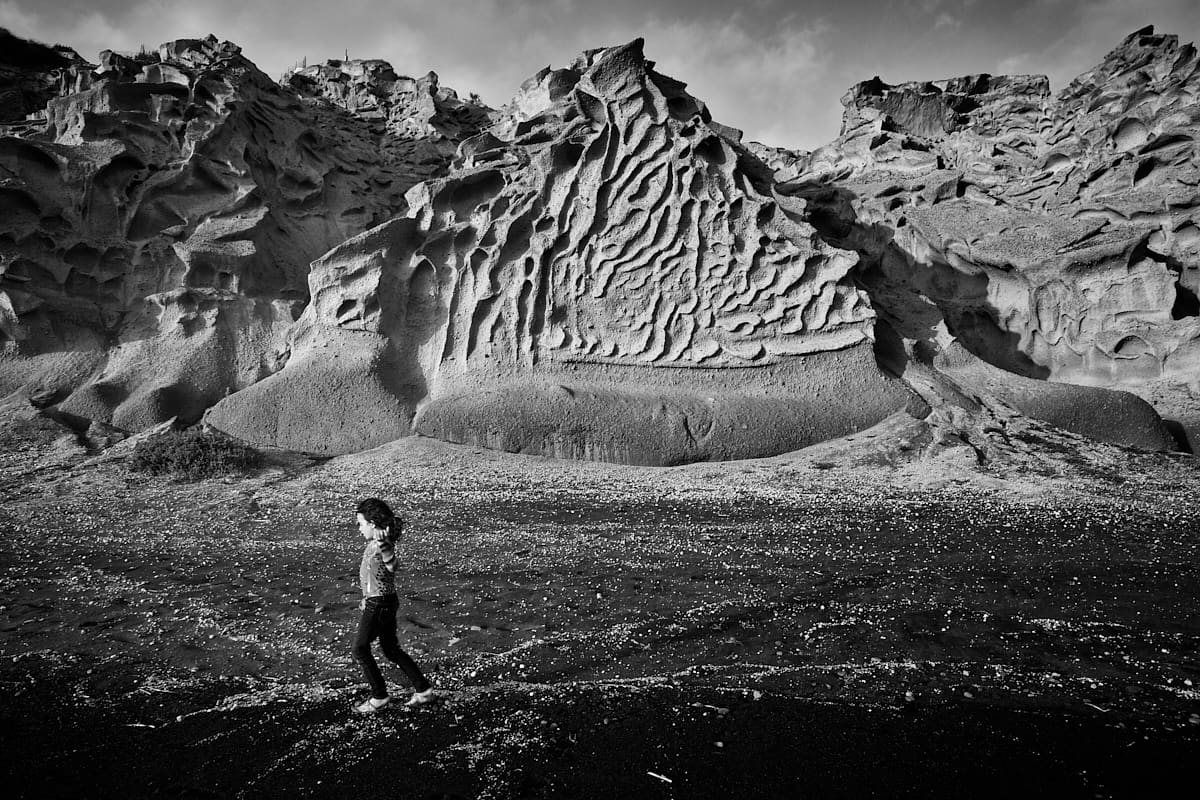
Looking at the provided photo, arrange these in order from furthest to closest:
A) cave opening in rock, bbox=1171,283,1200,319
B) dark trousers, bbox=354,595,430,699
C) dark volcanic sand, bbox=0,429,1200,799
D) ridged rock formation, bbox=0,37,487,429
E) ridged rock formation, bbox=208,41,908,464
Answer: cave opening in rock, bbox=1171,283,1200,319
ridged rock formation, bbox=0,37,487,429
ridged rock formation, bbox=208,41,908,464
dark trousers, bbox=354,595,430,699
dark volcanic sand, bbox=0,429,1200,799

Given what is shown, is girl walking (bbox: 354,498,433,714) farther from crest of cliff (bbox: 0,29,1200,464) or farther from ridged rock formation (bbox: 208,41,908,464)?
ridged rock formation (bbox: 208,41,908,464)

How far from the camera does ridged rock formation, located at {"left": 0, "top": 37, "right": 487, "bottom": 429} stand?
38.9 feet

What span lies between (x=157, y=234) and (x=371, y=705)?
1357 centimetres

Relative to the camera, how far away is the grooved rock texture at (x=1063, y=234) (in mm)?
12586

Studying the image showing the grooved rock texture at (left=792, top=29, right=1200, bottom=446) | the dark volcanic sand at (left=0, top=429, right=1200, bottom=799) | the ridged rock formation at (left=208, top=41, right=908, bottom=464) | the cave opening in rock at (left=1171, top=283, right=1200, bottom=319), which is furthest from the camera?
the cave opening in rock at (left=1171, top=283, right=1200, bottom=319)

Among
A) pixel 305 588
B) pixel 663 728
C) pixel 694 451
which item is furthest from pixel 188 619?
pixel 694 451

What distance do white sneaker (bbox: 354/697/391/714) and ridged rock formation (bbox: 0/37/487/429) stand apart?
33.7 ft

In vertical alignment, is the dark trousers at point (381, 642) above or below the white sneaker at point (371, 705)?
above

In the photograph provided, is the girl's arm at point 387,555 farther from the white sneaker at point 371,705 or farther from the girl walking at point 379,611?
the white sneaker at point 371,705

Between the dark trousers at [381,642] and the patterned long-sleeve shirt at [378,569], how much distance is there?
40 mm

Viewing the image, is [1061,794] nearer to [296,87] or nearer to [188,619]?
[188,619]

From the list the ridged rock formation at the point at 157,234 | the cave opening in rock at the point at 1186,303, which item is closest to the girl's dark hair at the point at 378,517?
the ridged rock formation at the point at 157,234

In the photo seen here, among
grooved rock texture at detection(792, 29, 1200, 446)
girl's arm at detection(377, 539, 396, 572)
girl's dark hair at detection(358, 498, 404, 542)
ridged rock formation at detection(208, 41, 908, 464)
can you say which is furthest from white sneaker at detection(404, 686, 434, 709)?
grooved rock texture at detection(792, 29, 1200, 446)

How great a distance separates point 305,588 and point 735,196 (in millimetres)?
9672
